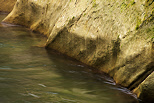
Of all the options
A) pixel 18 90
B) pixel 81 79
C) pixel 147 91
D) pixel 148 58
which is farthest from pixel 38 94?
pixel 148 58

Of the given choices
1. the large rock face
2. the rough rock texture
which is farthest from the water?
the rough rock texture

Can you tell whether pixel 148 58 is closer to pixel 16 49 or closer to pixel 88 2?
pixel 88 2

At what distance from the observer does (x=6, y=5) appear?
14.0m

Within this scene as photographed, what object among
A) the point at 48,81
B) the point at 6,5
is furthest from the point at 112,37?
the point at 6,5

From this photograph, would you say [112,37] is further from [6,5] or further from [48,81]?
[6,5]

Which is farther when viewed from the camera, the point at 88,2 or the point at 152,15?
the point at 88,2

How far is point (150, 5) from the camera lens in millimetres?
4371

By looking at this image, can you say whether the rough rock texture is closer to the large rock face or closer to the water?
the water

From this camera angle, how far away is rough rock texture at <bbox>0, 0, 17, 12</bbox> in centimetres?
1383

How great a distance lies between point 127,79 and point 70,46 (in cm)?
199

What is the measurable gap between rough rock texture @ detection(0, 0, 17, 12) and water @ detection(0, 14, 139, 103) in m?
7.76

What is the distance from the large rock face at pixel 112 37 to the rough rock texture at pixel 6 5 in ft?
26.7

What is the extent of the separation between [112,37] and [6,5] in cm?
1054

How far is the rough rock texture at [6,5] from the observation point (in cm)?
1383
